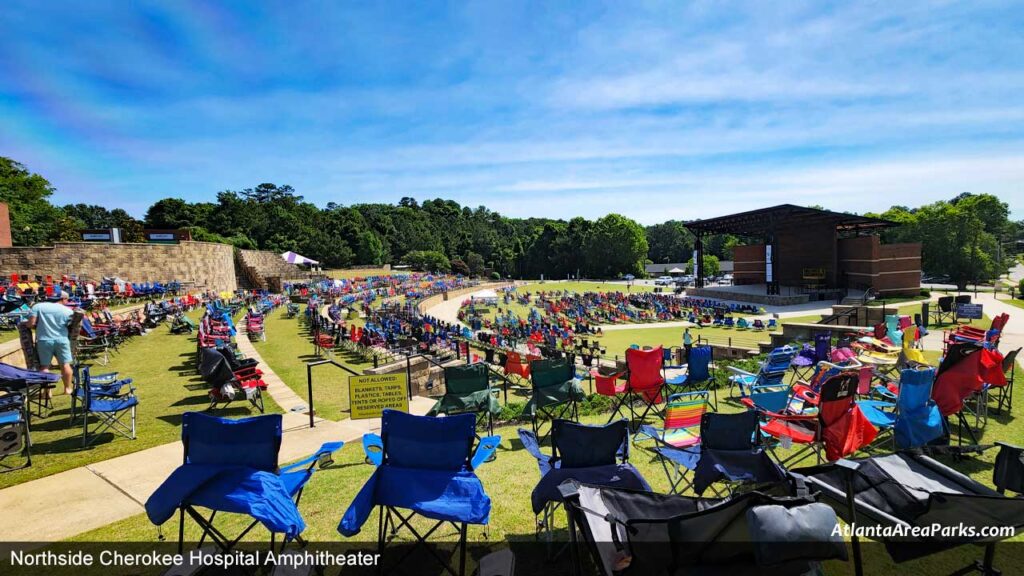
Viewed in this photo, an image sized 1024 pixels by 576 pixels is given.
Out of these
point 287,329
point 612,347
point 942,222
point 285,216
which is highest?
point 285,216

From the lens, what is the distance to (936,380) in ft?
16.5

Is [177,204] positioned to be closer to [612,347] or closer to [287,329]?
[287,329]

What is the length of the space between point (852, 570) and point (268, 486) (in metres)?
3.90

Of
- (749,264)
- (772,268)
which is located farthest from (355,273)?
(772,268)

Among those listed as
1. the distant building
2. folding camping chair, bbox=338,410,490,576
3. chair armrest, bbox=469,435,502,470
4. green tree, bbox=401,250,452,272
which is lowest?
the distant building

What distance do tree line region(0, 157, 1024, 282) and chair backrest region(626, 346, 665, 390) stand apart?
156 feet

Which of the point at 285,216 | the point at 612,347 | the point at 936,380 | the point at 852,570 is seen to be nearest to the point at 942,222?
the point at 612,347

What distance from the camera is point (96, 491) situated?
454cm

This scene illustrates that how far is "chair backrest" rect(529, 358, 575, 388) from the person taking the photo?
20.0 feet

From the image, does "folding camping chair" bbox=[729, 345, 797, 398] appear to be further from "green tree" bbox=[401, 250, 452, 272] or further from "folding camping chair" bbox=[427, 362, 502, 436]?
"green tree" bbox=[401, 250, 452, 272]

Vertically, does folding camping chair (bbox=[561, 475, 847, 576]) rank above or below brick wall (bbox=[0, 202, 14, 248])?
below

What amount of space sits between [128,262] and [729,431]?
3501cm

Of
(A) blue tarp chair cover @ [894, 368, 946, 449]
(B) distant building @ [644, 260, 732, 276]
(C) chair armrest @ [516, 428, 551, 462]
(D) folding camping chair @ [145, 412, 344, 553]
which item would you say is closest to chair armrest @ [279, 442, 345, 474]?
(D) folding camping chair @ [145, 412, 344, 553]

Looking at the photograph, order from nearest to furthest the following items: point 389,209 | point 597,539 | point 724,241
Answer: point 597,539 < point 724,241 < point 389,209
